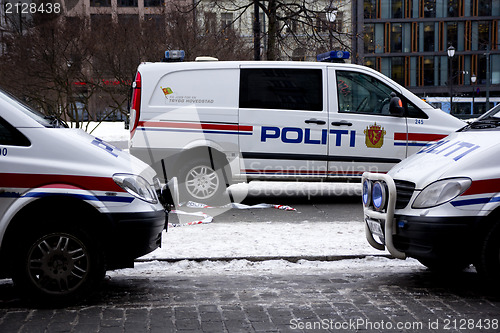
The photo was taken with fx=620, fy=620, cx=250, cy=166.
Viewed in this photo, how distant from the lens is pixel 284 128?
9.91 meters

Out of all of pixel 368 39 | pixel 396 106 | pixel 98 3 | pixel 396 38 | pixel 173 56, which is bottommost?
pixel 396 106

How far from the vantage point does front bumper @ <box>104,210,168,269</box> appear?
4754 mm

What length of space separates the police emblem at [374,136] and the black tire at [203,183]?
7.97ft

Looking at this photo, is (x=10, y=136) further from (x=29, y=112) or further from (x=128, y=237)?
(x=128, y=237)

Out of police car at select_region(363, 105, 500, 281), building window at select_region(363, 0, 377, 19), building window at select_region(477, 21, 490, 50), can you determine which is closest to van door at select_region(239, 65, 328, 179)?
police car at select_region(363, 105, 500, 281)

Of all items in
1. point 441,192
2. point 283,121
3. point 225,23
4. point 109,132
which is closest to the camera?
point 441,192

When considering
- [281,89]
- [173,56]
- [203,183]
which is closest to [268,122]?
Result: [281,89]

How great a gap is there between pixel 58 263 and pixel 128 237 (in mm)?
545

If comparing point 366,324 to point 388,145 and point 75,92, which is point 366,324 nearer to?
point 388,145

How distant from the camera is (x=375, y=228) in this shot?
17.6 feet

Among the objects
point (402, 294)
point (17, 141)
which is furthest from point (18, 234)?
point (402, 294)

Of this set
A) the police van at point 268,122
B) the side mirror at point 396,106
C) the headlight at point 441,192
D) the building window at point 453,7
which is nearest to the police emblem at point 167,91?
the police van at point 268,122

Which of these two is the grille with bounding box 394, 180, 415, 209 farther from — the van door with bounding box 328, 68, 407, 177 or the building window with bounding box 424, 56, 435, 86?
the building window with bounding box 424, 56, 435, 86

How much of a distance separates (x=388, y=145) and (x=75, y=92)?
44.3 feet
